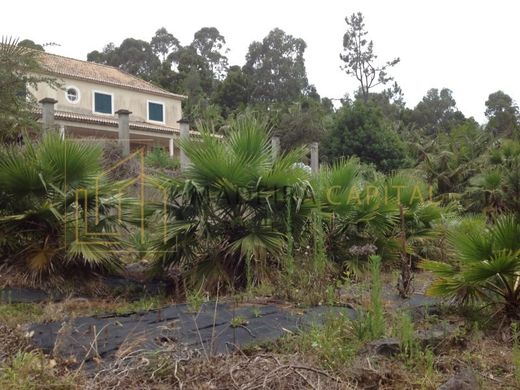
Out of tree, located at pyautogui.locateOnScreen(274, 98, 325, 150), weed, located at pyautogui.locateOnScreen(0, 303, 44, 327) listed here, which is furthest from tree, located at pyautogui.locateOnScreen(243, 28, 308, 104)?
weed, located at pyautogui.locateOnScreen(0, 303, 44, 327)

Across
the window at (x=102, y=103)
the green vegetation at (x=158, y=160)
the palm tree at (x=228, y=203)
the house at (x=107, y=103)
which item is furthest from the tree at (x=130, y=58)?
the palm tree at (x=228, y=203)

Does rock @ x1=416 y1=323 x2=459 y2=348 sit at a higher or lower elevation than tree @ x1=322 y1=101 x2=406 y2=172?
lower

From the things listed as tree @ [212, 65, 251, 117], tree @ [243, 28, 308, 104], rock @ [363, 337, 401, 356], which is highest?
tree @ [243, 28, 308, 104]

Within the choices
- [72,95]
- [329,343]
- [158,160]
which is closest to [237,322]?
[329,343]

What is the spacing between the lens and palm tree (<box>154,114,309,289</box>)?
6383 millimetres

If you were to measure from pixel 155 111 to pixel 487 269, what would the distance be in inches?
1076

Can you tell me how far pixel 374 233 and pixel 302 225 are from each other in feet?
4.76

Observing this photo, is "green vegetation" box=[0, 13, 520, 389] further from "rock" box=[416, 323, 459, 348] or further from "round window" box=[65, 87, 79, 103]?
"round window" box=[65, 87, 79, 103]

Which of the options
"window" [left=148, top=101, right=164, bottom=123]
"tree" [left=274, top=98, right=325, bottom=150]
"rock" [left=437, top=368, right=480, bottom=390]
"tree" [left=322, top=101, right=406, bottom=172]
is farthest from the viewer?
"tree" [left=274, top=98, right=325, bottom=150]

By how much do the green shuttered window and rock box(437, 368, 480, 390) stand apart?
87.8 feet

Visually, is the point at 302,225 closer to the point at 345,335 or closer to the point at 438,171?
the point at 345,335

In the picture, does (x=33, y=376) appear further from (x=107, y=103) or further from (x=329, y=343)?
(x=107, y=103)

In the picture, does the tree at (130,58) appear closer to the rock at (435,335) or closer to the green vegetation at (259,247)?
the green vegetation at (259,247)

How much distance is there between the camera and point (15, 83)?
7.77m
